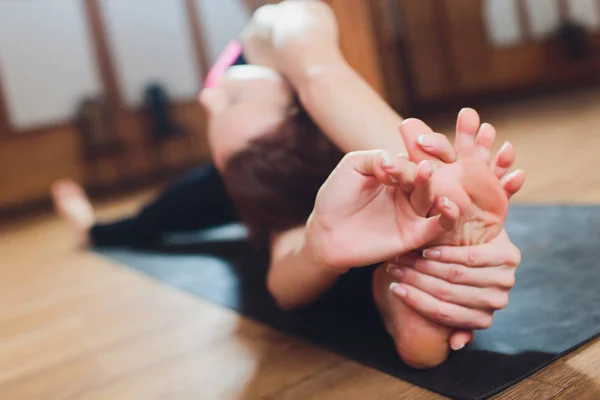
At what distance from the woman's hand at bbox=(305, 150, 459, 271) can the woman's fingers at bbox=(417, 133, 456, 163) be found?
0.07 feet

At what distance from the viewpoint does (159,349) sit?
86 centimetres

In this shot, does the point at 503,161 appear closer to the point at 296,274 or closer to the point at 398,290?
the point at 398,290

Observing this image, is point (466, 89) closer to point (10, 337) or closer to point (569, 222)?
point (569, 222)

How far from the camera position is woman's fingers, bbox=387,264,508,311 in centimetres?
56

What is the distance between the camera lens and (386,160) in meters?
0.51

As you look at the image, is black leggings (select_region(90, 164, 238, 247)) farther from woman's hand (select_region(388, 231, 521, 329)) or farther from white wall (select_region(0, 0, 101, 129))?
white wall (select_region(0, 0, 101, 129))

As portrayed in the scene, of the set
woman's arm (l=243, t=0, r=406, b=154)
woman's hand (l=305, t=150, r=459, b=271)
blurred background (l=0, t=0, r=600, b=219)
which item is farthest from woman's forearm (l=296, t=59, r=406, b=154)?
blurred background (l=0, t=0, r=600, b=219)

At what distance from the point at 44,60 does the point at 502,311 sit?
3104 millimetres

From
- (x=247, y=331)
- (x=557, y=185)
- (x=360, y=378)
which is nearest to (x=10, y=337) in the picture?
(x=247, y=331)

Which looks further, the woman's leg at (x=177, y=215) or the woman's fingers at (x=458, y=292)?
the woman's leg at (x=177, y=215)

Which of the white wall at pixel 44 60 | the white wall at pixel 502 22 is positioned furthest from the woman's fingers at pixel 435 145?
the white wall at pixel 502 22

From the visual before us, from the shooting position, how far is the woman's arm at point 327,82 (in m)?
0.69

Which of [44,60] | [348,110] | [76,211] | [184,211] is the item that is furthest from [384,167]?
[44,60]

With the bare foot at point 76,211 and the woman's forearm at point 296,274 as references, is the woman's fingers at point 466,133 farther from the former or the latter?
the bare foot at point 76,211
